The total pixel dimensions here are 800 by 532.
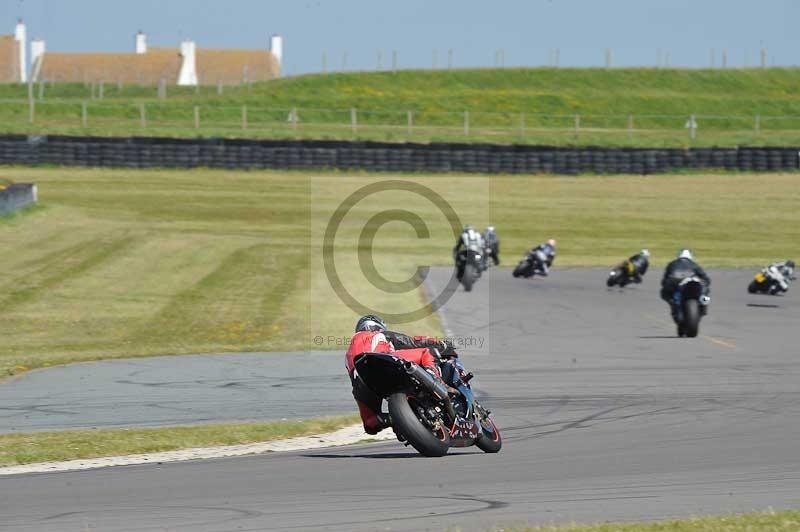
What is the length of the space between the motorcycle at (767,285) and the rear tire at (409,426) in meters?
17.7

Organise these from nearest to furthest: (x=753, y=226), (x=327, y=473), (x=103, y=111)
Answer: (x=327, y=473) → (x=753, y=226) → (x=103, y=111)

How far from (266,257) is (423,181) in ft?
55.7

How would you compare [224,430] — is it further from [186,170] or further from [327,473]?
[186,170]

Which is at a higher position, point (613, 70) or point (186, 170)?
point (613, 70)

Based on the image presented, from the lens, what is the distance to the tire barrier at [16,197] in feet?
110

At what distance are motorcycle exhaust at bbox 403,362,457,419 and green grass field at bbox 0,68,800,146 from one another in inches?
1838

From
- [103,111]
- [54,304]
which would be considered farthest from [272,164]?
[54,304]

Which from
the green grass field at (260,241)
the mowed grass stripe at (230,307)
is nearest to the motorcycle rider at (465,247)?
the green grass field at (260,241)

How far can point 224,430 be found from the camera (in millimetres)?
Result: 12359

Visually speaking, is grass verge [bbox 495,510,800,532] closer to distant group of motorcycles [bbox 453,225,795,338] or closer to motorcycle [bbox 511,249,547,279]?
distant group of motorcycles [bbox 453,225,795,338]

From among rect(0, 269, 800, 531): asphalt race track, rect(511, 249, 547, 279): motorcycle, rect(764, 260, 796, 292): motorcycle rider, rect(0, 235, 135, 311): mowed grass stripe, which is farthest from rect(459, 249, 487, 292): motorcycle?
rect(0, 269, 800, 531): asphalt race track

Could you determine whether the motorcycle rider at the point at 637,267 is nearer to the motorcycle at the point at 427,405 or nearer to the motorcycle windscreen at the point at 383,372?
the motorcycle at the point at 427,405

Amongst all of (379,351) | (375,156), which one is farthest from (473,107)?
(379,351)

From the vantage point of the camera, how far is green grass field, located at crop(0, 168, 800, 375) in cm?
2131
